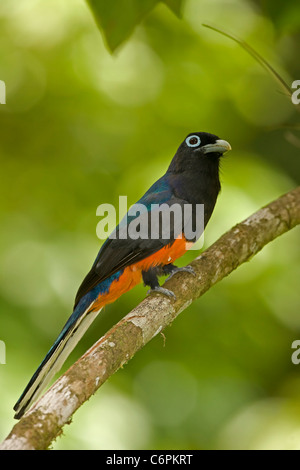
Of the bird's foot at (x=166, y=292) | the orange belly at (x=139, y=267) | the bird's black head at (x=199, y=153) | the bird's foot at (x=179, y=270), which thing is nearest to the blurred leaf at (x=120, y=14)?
the bird's foot at (x=166, y=292)

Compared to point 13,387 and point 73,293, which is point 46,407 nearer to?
point 13,387

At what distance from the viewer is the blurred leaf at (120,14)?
1.50 m

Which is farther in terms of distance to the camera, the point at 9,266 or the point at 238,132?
the point at 238,132

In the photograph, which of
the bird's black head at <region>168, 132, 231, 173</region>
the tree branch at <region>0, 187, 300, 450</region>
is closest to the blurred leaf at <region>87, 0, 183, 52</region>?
the tree branch at <region>0, 187, 300, 450</region>

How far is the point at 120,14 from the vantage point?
1.52 meters

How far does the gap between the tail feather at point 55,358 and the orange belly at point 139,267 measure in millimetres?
135

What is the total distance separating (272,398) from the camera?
14.0ft

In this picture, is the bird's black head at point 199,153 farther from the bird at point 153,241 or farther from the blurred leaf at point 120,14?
the blurred leaf at point 120,14

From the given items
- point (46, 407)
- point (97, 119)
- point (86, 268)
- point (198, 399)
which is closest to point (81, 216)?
point (86, 268)

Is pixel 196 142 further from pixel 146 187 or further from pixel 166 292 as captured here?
pixel 166 292

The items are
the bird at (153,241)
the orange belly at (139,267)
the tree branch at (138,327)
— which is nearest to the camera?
the tree branch at (138,327)

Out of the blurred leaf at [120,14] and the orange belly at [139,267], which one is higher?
the orange belly at [139,267]

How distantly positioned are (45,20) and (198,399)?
346 centimetres
